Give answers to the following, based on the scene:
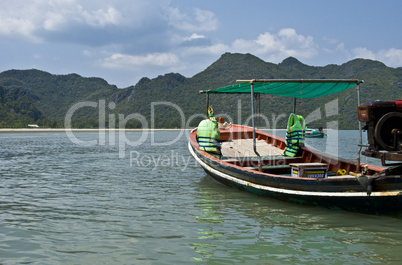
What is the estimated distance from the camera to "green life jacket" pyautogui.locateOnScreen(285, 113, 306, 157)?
1066 cm

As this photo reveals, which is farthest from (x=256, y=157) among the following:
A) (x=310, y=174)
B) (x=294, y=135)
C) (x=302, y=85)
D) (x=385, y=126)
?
(x=385, y=126)

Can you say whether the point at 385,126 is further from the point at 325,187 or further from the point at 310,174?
the point at 310,174

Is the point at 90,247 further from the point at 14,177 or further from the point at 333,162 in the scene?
the point at 14,177

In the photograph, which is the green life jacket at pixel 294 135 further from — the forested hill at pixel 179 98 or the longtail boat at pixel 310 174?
Answer: the forested hill at pixel 179 98

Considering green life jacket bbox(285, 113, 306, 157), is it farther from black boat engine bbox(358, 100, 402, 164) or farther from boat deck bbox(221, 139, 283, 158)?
black boat engine bbox(358, 100, 402, 164)

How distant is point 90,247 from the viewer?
19.0 feet

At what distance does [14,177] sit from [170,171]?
5.93 metres

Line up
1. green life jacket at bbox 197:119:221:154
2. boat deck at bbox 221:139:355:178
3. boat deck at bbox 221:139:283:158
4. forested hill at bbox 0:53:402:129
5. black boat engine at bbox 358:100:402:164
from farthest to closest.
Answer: forested hill at bbox 0:53:402:129 < boat deck at bbox 221:139:283:158 < green life jacket at bbox 197:119:221:154 < boat deck at bbox 221:139:355:178 < black boat engine at bbox 358:100:402:164

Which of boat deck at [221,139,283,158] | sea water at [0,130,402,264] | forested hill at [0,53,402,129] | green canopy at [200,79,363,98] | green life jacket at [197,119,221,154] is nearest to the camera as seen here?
sea water at [0,130,402,264]

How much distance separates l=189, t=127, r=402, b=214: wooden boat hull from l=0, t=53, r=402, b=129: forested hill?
2132 inches

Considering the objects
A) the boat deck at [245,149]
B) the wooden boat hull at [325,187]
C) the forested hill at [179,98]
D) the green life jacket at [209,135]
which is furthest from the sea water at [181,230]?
the forested hill at [179,98]

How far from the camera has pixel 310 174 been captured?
8031 mm

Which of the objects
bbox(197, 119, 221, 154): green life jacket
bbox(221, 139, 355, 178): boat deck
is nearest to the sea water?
bbox(221, 139, 355, 178): boat deck

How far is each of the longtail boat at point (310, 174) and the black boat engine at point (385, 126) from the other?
3.2 inches
